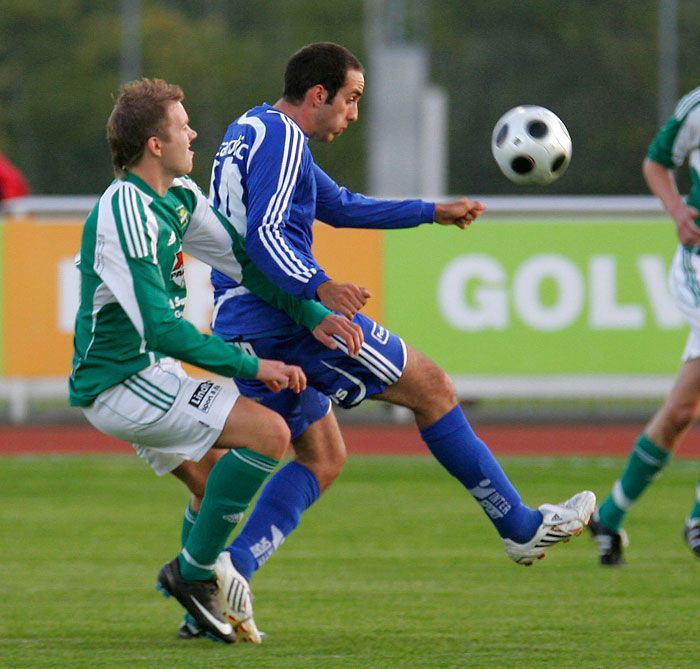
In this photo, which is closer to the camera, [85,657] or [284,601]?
[85,657]

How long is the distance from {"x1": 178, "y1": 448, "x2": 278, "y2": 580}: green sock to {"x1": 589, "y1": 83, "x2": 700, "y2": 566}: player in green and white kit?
84.2 inches

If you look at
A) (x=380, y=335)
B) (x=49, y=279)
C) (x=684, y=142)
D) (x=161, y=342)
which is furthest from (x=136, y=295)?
(x=49, y=279)

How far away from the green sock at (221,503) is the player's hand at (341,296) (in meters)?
0.50

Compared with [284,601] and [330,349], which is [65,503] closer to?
[284,601]

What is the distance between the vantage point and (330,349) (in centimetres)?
428

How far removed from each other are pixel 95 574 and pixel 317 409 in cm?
157

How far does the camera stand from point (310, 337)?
4.35 metres

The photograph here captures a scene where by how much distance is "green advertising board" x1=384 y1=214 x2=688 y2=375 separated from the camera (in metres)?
10.9

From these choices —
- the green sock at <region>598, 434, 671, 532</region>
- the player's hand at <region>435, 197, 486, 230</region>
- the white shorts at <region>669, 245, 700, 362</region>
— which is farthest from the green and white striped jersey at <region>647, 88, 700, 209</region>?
the player's hand at <region>435, 197, 486, 230</region>

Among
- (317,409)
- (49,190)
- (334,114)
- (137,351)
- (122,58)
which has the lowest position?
(49,190)

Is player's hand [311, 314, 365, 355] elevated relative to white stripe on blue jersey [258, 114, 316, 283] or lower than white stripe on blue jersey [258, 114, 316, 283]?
lower

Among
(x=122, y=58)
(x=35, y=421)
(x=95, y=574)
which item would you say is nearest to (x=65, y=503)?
(x=95, y=574)

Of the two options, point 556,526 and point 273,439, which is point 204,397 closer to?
point 273,439

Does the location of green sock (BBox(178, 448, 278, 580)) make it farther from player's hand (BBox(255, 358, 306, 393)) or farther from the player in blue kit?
player's hand (BBox(255, 358, 306, 393))
